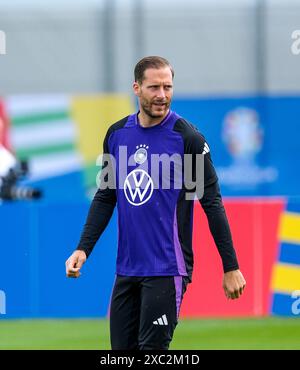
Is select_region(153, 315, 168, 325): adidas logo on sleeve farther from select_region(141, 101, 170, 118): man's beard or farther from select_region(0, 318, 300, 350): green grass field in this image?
select_region(0, 318, 300, 350): green grass field

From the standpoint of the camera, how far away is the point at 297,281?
37.8ft

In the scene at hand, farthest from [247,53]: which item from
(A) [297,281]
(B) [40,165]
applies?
(A) [297,281]

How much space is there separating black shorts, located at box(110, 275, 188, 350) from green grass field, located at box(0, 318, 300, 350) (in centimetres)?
356

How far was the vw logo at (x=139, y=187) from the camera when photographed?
21.3 feet

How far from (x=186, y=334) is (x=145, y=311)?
15.2 ft

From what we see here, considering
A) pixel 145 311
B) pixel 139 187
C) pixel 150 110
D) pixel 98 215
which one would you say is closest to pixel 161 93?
pixel 150 110

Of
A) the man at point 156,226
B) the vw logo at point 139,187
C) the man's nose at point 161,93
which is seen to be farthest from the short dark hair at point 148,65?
the vw logo at point 139,187

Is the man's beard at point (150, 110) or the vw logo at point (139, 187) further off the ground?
the man's beard at point (150, 110)

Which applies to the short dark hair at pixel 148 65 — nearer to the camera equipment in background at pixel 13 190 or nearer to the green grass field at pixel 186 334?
the green grass field at pixel 186 334

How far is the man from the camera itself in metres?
6.45

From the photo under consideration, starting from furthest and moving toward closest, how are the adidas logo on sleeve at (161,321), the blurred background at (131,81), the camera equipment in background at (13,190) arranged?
the blurred background at (131,81) < the camera equipment in background at (13,190) < the adidas logo on sleeve at (161,321)

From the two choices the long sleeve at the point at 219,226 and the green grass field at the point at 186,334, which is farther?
the green grass field at the point at 186,334

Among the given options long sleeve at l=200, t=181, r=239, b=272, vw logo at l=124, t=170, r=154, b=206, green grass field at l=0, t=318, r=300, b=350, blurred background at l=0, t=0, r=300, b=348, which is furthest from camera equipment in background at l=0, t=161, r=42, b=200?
blurred background at l=0, t=0, r=300, b=348

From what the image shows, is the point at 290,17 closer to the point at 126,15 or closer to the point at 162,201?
the point at 126,15
